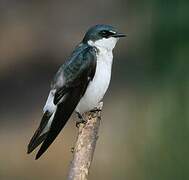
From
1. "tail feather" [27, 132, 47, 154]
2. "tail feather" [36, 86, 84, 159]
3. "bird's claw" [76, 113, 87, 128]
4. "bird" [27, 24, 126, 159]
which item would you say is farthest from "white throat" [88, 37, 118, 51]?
"tail feather" [27, 132, 47, 154]

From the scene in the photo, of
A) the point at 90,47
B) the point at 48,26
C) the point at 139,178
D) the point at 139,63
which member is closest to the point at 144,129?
the point at 139,178

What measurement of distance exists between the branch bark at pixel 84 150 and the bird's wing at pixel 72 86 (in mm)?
302

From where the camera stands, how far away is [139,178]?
6.33 meters

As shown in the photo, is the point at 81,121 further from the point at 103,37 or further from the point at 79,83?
the point at 103,37

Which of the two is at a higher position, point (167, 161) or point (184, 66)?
point (184, 66)

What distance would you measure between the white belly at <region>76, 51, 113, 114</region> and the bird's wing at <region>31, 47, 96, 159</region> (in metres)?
0.03

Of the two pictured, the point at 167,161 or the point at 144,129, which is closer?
the point at 167,161

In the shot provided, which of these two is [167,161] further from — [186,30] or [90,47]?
[186,30]

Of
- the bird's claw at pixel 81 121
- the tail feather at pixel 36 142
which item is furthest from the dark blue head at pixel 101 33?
the tail feather at pixel 36 142

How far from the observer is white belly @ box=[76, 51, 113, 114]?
4699 millimetres

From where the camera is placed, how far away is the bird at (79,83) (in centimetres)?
456

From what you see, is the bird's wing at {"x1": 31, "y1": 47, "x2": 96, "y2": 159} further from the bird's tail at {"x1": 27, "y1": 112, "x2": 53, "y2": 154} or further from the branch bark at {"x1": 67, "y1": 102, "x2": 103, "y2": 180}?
the branch bark at {"x1": 67, "y1": 102, "x2": 103, "y2": 180}

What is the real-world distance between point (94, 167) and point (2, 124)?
55.1 inches

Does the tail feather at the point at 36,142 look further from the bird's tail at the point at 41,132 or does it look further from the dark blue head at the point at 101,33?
the dark blue head at the point at 101,33
